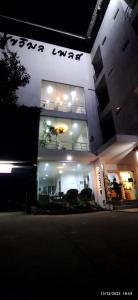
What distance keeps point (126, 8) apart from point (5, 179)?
16.8 metres

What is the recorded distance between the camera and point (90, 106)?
1506 centimetres

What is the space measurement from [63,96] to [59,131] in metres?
4.72

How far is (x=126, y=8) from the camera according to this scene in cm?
1260

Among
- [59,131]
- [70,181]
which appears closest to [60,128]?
[59,131]

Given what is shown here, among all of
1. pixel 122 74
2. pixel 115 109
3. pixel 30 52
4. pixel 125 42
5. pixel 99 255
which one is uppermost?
pixel 30 52

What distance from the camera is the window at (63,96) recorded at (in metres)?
14.9

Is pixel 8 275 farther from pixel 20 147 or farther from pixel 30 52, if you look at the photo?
pixel 30 52

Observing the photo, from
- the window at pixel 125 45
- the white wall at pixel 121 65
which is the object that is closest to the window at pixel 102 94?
the white wall at pixel 121 65

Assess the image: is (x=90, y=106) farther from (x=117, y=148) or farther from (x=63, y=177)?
(x=63, y=177)

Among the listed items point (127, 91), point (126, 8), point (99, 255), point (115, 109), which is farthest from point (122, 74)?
point (99, 255)

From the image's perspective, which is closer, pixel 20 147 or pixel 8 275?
pixel 8 275

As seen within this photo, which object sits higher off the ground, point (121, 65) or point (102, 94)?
point (121, 65)

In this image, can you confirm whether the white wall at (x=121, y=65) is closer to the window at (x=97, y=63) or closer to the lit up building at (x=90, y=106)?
the lit up building at (x=90, y=106)

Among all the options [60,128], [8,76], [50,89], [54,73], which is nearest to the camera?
[8,76]
